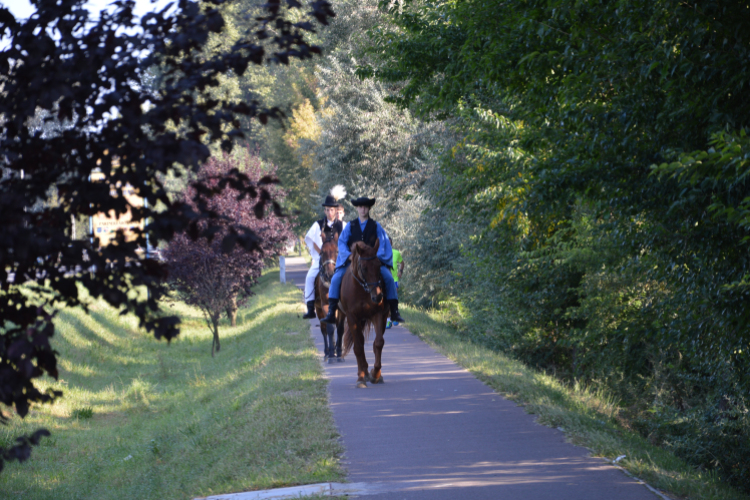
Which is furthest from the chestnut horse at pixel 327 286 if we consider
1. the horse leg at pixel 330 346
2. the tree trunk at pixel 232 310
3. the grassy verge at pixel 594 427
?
the tree trunk at pixel 232 310

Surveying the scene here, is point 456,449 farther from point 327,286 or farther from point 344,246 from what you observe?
point 327,286

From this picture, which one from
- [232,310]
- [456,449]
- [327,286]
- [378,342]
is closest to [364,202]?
[378,342]

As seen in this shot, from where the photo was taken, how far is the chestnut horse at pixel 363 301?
964cm

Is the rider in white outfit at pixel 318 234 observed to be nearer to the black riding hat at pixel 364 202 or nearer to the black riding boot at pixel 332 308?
the black riding boot at pixel 332 308

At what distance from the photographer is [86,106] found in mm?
2912

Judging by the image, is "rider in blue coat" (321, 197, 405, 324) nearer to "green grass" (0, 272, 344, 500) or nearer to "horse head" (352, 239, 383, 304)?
"horse head" (352, 239, 383, 304)

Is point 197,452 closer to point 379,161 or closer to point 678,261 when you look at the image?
point 678,261

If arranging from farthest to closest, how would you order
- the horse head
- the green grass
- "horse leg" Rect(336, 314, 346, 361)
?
1. "horse leg" Rect(336, 314, 346, 361)
2. the horse head
3. the green grass

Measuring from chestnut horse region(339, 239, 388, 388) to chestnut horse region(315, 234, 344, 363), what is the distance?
46.3 inches

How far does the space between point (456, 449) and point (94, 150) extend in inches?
213

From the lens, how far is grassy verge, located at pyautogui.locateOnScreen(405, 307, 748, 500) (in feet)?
19.5

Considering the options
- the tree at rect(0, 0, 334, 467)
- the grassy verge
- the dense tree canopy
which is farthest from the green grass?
the dense tree canopy

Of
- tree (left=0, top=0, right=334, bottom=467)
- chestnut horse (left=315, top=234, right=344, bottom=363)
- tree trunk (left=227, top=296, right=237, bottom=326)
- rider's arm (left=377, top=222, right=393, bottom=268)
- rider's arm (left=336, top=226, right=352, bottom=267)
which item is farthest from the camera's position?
tree trunk (left=227, top=296, right=237, bottom=326)

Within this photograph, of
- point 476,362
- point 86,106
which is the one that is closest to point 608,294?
point 476,362
